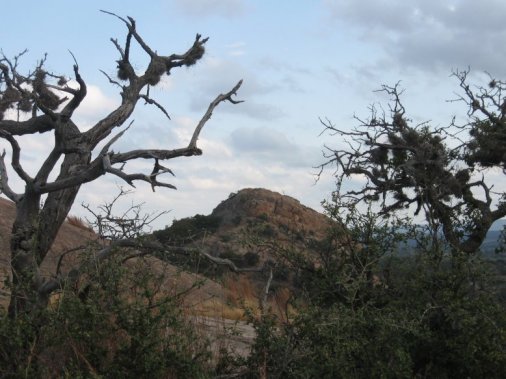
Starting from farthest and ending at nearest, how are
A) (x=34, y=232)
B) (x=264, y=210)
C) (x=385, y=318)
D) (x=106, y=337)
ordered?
(x=264, y=210) → (x=34, y=232) → (x=385, y=318) → (x=106, y=337)

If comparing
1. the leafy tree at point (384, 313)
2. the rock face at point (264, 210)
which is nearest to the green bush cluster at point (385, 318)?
the leafy tree at point (384, 313)

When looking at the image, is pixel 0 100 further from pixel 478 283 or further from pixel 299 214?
pixel 299 214

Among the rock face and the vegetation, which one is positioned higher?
the rock face

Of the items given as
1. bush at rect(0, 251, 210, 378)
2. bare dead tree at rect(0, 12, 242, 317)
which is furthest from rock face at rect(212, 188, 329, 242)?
bush at rect(0, 251, 210, 378)

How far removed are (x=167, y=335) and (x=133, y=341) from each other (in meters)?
0.32

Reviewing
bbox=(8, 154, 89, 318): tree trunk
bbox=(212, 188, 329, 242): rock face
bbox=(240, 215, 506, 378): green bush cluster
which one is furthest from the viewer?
bbox=(212, 188, 329, 242): rock face

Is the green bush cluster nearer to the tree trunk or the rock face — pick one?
the tree trunk

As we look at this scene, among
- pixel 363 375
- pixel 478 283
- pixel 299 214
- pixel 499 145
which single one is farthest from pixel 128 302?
pixel 299 214

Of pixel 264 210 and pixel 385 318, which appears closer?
pixel 385 318

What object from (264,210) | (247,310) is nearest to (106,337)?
(247,310)

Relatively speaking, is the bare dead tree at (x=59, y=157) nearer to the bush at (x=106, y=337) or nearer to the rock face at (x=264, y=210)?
the bush at (x=106, y=337)

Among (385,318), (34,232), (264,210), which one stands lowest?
(385,318)

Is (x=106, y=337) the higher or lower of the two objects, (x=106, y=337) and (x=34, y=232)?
the lower

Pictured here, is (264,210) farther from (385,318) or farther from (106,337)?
(106,337)
